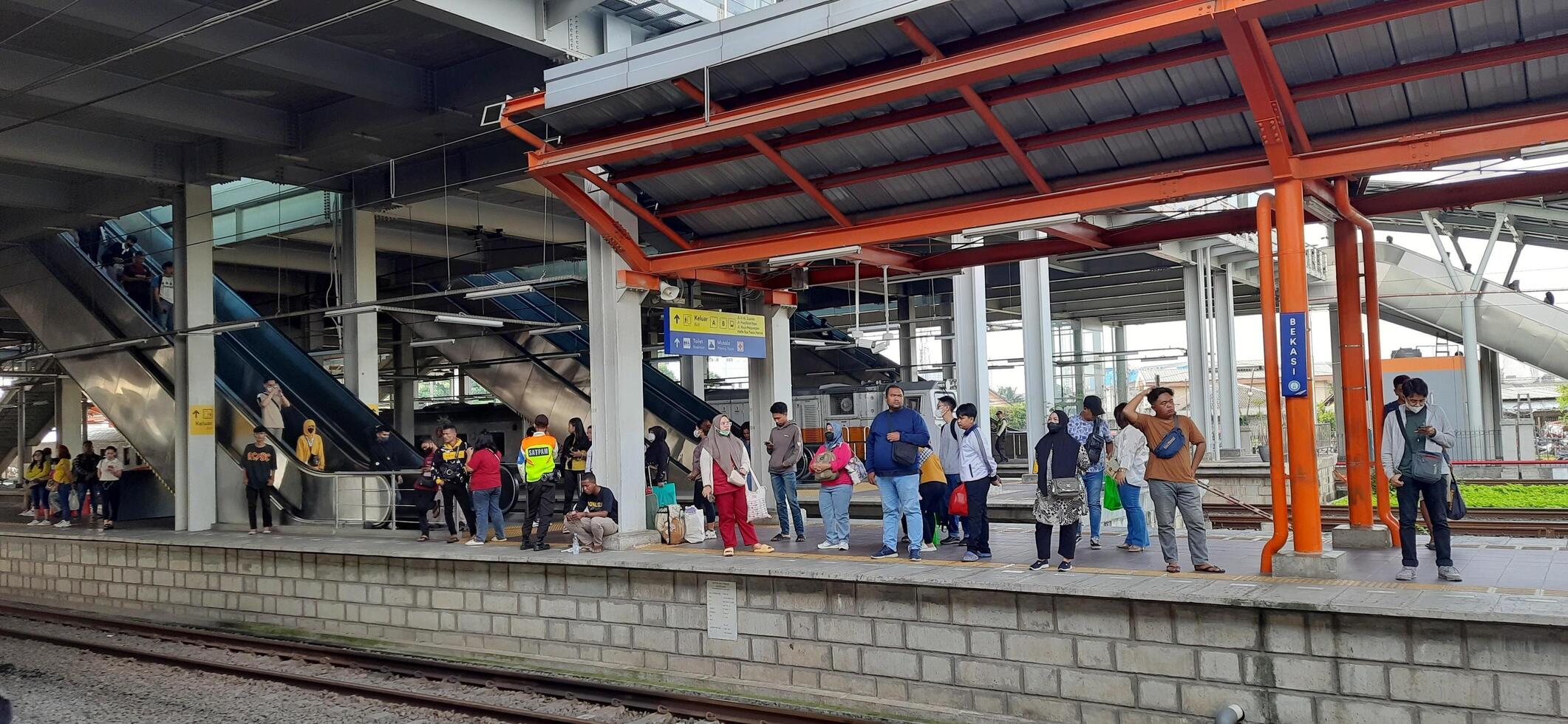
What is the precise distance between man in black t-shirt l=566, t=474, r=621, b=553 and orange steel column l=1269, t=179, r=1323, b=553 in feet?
22.1

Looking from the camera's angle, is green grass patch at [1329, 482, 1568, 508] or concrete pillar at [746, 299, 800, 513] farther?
green grass patch at [1329, 482, 1568, 508]

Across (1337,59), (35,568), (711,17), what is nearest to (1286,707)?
(1337,59)

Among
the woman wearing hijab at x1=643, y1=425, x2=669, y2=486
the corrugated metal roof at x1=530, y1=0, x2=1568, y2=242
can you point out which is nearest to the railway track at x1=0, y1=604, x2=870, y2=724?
the woman wearing hijab at x1=643, y1=425, x2=669, y2=486

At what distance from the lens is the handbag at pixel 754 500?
11684mm

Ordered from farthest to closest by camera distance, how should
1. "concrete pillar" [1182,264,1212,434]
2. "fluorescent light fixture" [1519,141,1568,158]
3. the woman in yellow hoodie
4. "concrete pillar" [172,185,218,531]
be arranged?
"concrete pillar" [1182,264,1212,434], "concrete pillar" [172,185,218,531], the woman in yellow hoodie, "fluorescent light fixture" [1519,141,1568,158]

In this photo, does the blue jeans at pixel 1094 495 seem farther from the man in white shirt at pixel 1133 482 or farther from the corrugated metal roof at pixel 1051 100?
the corrugated metal roof at pixel 1051 100

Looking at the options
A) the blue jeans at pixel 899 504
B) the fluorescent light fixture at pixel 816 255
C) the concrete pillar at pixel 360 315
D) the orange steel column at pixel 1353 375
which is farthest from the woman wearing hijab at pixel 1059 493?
the concrete pillar at pixel 360 315

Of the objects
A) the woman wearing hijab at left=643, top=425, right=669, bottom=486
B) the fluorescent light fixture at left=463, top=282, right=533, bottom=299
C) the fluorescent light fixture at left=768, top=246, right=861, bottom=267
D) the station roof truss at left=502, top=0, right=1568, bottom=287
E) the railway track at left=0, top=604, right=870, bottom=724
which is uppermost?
the station roof truss at left=502, top=0, right=1568, bottom=287

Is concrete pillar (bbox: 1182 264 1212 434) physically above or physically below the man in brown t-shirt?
above

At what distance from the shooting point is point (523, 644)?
1117 cm

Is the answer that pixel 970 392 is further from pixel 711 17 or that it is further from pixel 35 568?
pixel 35 568

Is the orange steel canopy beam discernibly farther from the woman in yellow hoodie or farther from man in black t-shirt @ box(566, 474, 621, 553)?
the woman in yellow hoodie

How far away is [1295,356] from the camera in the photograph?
8.20 m

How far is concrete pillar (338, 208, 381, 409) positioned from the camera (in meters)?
18.7
